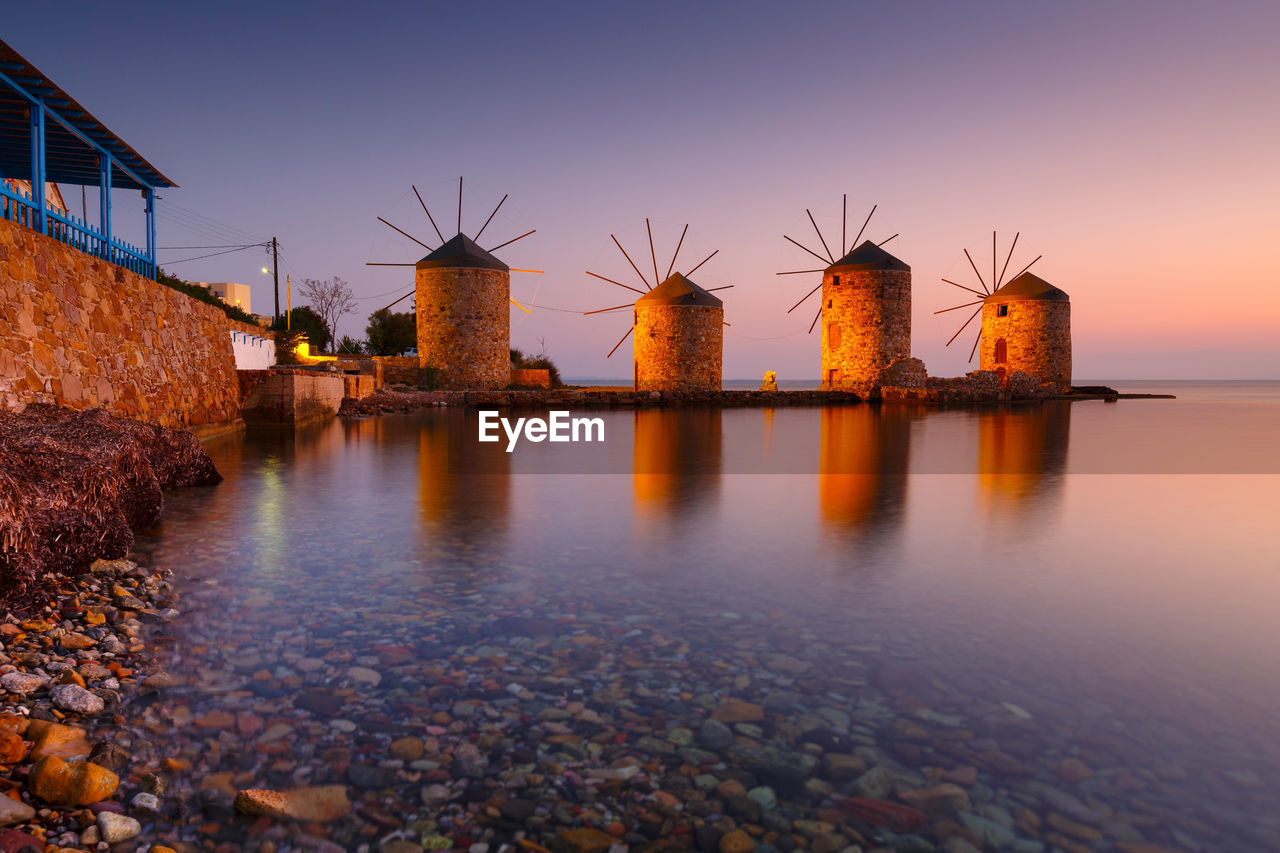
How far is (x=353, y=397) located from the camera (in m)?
18.7

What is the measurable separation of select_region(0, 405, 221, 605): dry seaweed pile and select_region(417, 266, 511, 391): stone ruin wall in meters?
20.3

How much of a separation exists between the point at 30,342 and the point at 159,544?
11.2 ft

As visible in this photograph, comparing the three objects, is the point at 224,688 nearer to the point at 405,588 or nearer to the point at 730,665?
the point at 405,588

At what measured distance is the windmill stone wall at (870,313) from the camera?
27188 mm

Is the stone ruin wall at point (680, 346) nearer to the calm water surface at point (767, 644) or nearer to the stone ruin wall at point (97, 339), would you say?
the stone ruin wall at point (97, 339)

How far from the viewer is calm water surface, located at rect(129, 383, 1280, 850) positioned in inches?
69.2

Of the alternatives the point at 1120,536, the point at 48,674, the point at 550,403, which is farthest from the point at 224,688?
the point at 550,403

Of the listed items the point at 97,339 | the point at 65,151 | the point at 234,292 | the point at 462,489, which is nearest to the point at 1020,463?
the point at 462,489

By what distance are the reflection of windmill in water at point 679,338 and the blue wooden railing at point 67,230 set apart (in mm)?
18579

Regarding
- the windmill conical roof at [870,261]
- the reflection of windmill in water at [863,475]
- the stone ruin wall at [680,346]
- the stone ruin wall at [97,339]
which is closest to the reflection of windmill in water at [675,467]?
the reflection of windmill in water at [863,475]

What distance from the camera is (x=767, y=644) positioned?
266cm

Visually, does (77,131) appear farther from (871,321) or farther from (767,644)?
(871,321)

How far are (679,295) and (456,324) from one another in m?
7.88

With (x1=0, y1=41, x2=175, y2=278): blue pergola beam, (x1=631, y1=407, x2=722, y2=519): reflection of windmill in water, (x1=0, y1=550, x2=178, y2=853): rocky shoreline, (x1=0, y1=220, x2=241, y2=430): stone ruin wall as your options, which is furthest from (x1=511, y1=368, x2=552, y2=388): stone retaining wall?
(x1=0, y1=550, x2=178, y2=853): rocky shoreline
